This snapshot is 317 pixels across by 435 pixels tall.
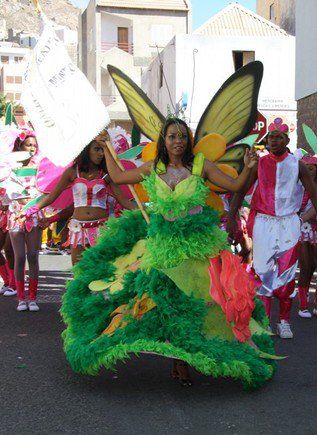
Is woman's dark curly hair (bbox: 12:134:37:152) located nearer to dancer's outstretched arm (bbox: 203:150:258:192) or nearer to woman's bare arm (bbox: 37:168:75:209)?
woman's bare arm (bbox: 37:168:75:209)

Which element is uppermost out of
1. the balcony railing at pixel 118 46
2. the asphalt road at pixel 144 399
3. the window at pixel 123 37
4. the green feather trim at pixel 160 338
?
the window at pixel 123 37

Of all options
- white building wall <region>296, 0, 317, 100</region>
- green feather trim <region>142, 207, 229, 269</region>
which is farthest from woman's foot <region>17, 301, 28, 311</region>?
white building wall <region>296, 0, 317, 100</region>

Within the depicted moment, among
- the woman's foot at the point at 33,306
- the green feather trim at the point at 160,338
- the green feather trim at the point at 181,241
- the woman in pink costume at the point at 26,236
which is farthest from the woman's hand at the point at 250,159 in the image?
the woman's foot at the point at 33,306

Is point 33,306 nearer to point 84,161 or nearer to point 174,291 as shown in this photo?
point 84,161

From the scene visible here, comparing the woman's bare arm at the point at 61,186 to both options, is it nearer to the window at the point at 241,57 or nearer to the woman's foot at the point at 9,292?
the woman's foot at the point at 9,292

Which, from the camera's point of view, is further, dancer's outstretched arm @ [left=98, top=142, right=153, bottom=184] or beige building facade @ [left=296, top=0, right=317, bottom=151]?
beige building facade @ [left=296, top=0, right=317, bottom=151]

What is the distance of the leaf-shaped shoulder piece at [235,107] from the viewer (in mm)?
4953

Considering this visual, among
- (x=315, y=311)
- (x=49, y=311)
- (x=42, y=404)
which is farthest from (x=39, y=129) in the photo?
(x=315, y=311)

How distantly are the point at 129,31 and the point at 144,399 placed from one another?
41504 mm

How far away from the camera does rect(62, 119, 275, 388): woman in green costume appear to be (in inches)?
169

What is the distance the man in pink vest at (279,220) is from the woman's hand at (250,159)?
1019 millimetres

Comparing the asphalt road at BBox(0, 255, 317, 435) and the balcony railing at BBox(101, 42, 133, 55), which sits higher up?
the balcony railing at BBox(101, 42, 133, 55)

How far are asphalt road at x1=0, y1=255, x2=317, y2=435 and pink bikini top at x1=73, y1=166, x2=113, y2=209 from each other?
4.16ft

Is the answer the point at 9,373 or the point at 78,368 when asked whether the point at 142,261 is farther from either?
the point at 9,373
